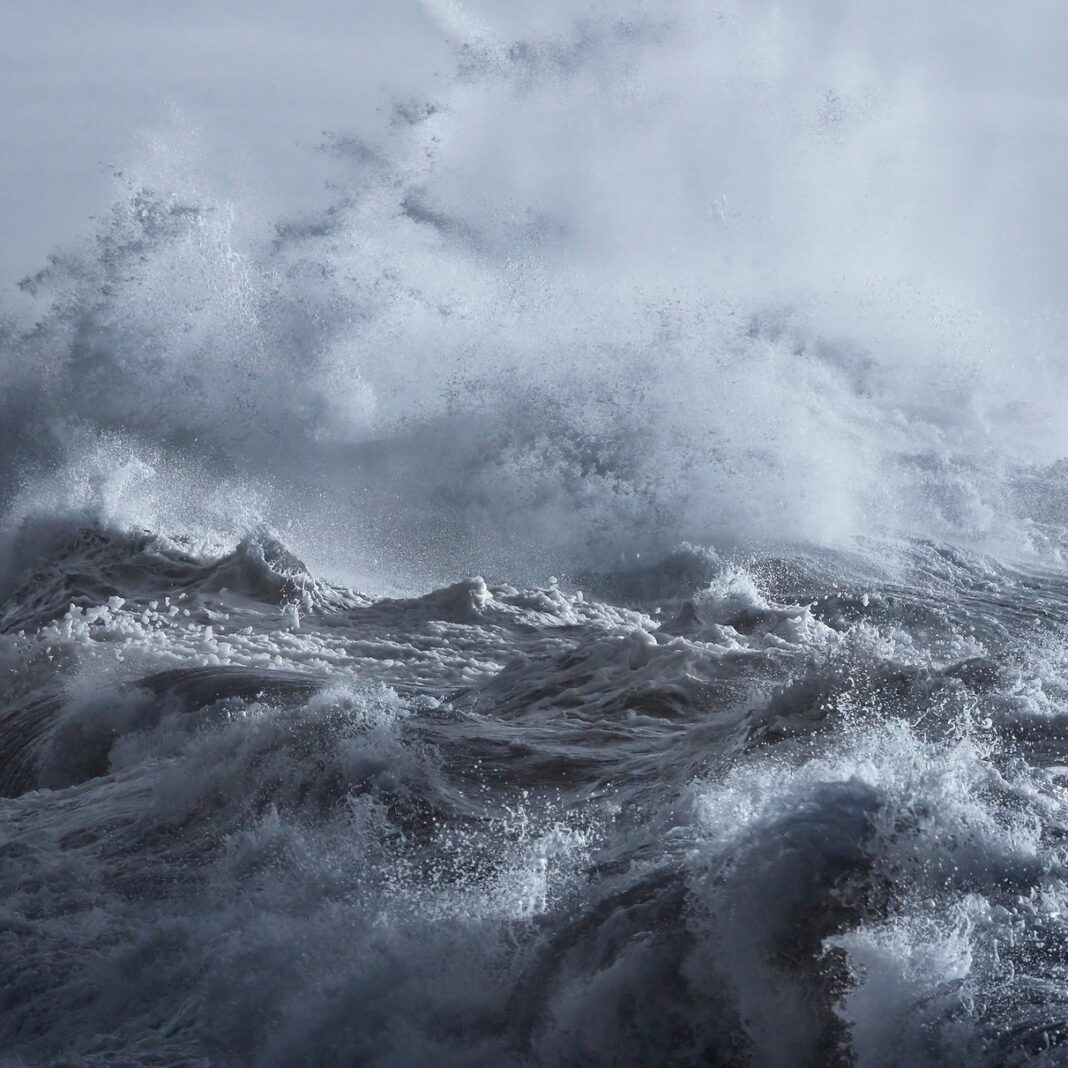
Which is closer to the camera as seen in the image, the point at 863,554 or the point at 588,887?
the point at 588,887

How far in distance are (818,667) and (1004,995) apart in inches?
110

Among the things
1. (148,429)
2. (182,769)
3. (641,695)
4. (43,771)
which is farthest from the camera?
(148,429)

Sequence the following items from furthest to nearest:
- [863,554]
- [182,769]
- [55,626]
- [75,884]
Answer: [863,554]
[55,626]
[182,769]
[75,884]

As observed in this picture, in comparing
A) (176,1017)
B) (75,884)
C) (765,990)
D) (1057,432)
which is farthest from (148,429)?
(1057,432)

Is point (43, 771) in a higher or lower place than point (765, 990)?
lower

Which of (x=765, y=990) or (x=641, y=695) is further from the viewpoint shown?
(x=641, y=695)

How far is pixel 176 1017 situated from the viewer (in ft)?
13.2

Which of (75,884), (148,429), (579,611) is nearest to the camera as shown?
(75,884)

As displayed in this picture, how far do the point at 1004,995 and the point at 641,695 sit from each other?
13.3 ft

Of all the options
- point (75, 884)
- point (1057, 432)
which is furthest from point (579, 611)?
point (1057, 432)

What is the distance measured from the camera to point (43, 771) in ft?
22.6

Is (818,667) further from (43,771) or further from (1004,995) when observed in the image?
(43,771)

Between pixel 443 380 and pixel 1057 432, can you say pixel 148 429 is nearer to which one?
pixel 443 380

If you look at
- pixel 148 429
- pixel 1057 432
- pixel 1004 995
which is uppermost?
pixel 1004 995
